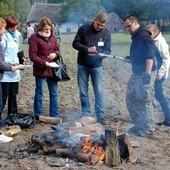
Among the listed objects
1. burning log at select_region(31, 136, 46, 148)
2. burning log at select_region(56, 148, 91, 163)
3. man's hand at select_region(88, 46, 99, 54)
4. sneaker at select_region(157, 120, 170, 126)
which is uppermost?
man's hand at select_region(88, 46, 99, 54)

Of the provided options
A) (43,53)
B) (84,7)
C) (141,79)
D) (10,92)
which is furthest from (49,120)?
(84,7)

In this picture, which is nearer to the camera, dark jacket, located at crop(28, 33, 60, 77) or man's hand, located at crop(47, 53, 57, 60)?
dark jacket, located at crop(28, 33, 60, 77)

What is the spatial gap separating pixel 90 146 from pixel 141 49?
6.41ft

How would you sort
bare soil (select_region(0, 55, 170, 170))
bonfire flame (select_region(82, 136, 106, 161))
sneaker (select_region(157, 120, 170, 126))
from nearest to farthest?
bare soil (select_region(0, 55, 170, 170)) → bonfire flame (select_region(82, 136, 106, 161)) → sneaker (select_region(157, 120, 170, 126))

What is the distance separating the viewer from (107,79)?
42.7ft

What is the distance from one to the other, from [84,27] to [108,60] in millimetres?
11657

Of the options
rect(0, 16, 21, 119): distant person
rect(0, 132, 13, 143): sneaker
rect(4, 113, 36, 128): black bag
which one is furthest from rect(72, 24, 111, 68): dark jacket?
rect(0, 132, 13, 143): sneaker

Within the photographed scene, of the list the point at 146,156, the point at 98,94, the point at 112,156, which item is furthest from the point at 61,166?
the point at 98,94

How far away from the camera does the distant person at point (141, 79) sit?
21.0ft

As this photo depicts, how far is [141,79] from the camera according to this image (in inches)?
261

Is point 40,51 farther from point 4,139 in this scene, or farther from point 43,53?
point 4,139

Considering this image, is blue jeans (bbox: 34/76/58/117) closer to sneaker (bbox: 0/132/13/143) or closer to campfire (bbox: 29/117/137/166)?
sneaker (bbox: 0/132/13/143)

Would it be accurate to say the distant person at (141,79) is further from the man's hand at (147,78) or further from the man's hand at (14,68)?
the man's hand at (14,68)

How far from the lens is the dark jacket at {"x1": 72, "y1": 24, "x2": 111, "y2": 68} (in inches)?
285
